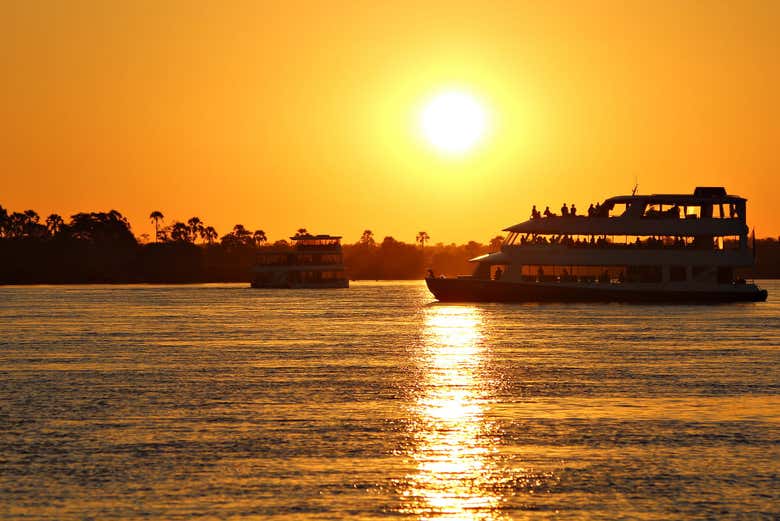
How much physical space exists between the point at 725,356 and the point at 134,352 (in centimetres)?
2542

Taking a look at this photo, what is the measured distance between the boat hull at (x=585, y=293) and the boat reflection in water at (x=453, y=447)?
143 feet

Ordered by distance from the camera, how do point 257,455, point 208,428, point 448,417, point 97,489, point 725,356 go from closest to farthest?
point 97,489 → point 257,455 → point 208,428 → point 448,417 → point 725,356

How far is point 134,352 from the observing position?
5022cm

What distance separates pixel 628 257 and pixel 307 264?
7114cm

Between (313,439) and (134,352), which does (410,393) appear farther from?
(134,352)

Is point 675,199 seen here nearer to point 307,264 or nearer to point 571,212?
point 571,212

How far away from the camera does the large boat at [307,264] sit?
154750 millimetres

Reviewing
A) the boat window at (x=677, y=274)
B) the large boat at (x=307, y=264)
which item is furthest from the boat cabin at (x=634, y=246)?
the large boat at (x=307, y=264)

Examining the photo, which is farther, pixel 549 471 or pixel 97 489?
pixel 549 471

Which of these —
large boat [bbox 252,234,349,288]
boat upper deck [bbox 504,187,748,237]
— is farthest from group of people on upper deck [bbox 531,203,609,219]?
large boat [bbox 252,234,349,288]

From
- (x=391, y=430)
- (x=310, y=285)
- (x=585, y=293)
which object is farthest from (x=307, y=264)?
(x=391, y=430)

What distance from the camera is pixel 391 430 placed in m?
26.4

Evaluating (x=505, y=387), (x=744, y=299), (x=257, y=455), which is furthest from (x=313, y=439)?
(x=744, y=299)

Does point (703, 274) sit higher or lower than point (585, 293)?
higher
